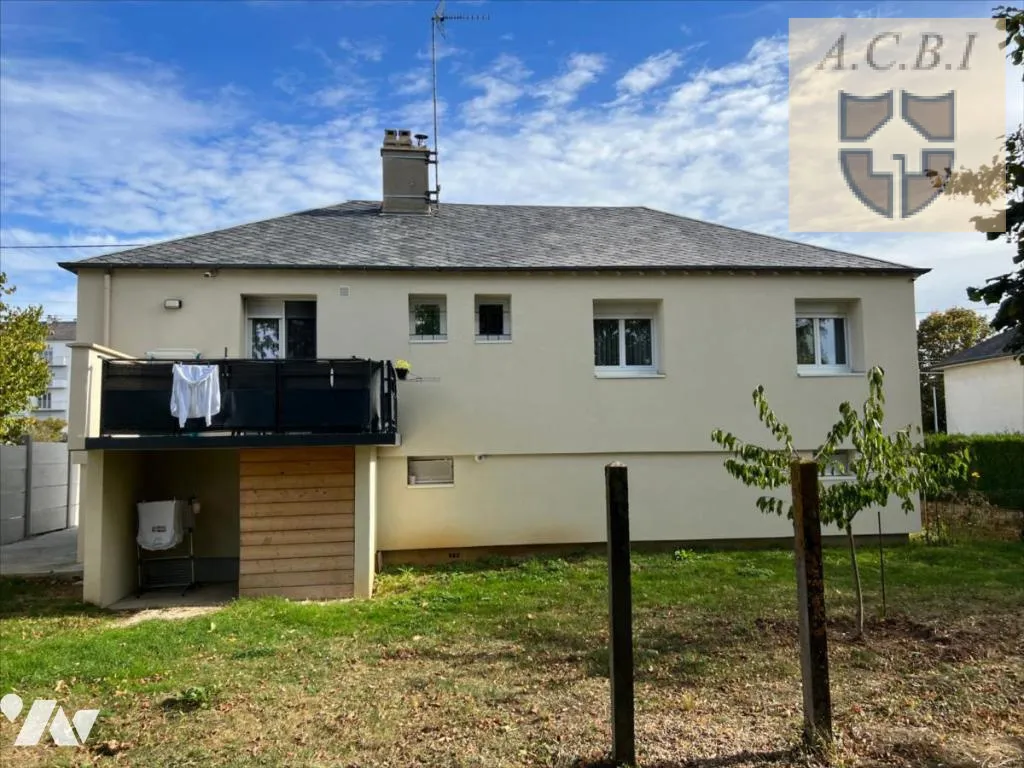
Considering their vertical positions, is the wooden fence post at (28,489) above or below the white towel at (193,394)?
below

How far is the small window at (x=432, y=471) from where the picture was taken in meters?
11.4

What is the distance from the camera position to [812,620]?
3758 millimetres

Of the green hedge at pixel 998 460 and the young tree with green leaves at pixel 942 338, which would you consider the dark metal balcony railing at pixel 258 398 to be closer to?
the green hedge at pixel 998 460

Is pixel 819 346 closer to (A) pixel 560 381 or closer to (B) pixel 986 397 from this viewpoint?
(A) pixel 560 381

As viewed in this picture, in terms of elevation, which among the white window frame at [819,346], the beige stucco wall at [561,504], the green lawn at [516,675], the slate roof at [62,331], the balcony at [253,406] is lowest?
the green lawn at [516,675]

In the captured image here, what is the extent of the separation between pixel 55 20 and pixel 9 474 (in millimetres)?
9869

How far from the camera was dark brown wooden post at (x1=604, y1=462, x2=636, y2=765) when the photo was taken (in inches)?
145

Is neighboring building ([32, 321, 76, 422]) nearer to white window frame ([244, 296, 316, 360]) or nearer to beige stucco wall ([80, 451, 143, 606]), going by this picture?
white window frame ([244, 296, 316, 360])

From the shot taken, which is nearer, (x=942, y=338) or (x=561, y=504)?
(x=561, y=504)

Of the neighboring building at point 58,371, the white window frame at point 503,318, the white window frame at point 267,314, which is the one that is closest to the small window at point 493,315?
the white window frame at point 503,318

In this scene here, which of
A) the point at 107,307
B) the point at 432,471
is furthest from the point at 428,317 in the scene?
the point at 107,307

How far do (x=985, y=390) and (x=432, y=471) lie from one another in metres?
22.3

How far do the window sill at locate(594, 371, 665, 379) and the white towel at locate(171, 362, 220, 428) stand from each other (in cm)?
643

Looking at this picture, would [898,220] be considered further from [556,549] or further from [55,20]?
[55,20]
